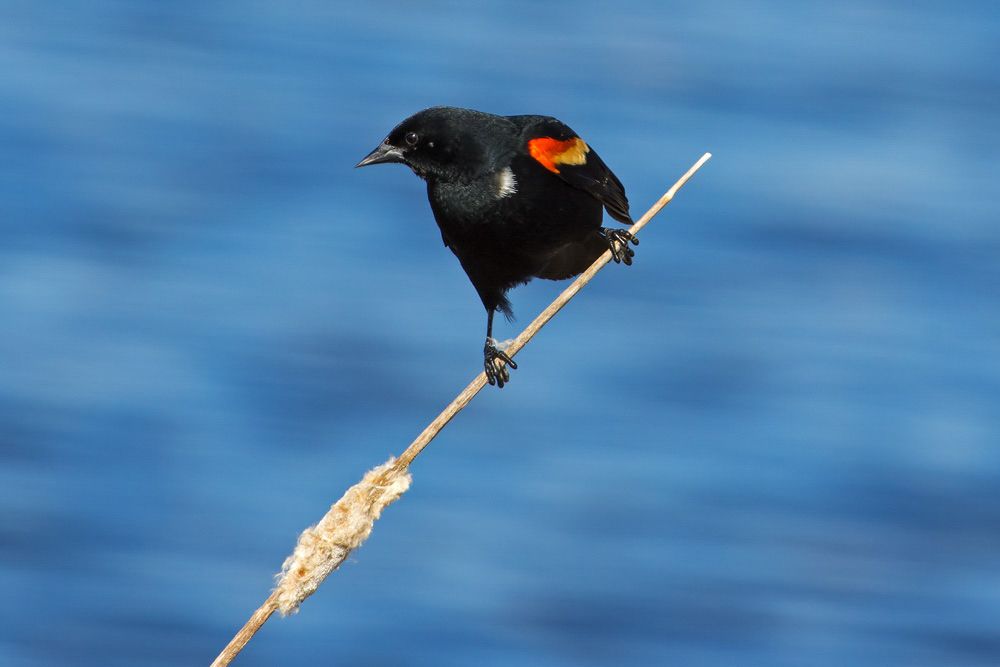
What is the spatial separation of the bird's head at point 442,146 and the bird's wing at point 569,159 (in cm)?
16

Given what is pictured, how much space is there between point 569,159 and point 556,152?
0.14 feet

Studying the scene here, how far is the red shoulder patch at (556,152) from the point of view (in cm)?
326

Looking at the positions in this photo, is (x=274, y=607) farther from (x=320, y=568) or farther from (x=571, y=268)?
(x=571, y=268)

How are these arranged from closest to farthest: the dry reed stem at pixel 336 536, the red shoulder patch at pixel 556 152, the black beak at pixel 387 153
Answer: the dry reed stem at pixel 336 536
the black beak at pixel 387 153
the red shoulder patch at pixel 556 152

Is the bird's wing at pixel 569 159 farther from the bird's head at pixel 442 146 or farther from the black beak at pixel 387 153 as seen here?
the black beak at pixel 387 153

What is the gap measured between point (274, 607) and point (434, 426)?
0.37m

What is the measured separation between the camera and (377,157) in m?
3.11

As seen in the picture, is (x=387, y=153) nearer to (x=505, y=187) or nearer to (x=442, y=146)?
(x=442, y=146)

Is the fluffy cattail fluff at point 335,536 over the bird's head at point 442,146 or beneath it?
beneath

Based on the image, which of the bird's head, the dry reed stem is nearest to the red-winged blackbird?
the bird's head

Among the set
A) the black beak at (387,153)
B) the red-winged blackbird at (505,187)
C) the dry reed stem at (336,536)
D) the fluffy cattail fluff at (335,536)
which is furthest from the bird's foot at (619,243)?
the fluffy cattail fluff at (335,536)

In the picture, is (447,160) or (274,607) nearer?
(274,607)

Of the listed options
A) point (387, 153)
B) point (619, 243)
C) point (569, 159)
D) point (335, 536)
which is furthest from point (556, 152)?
point (335, 536)

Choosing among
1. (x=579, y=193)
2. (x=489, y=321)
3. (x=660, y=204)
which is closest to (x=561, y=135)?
(x=579, y=193)
